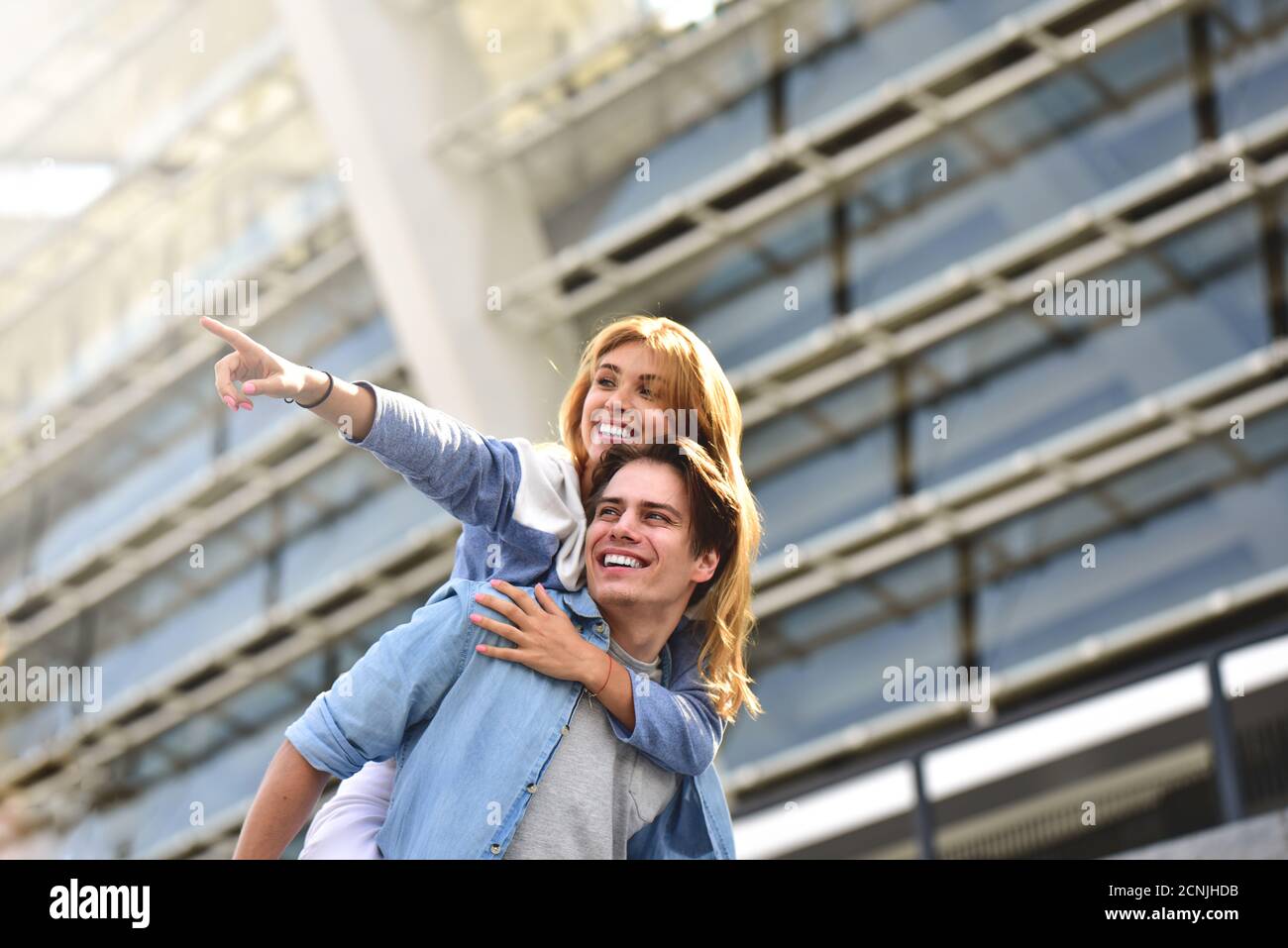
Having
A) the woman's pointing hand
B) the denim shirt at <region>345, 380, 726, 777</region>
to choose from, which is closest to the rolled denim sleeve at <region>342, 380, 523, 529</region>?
the denim shirt at <region>345, 380, 726, 777</region>

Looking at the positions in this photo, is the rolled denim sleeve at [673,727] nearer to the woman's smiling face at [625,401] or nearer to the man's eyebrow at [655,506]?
the man's eyebrow at [655,506]

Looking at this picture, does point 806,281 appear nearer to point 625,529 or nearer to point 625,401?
point 625,401

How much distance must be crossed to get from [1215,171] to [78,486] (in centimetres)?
1175

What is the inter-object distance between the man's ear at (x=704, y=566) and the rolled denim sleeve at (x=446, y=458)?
38 centimetres

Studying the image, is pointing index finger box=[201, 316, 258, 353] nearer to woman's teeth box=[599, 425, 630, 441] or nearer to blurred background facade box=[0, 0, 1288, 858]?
woman's teeth box=[599, 425, 630, 441]

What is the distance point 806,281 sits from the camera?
13594mm

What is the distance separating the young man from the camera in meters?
3.09

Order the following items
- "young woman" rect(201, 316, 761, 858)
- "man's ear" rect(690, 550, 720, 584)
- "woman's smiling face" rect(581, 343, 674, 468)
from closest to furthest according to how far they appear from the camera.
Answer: "young woman" rect(201, 316, 761, 858)
"man's ear" rect(690, 550, 720, 584)
"woman's smiling face" rect(581, 343, 674, 468)

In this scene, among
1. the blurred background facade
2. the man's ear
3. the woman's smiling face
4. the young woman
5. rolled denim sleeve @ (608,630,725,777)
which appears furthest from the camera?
the blurred background facade

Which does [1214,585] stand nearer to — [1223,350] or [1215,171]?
[1223,350]

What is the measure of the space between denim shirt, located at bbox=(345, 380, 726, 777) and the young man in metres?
0.07

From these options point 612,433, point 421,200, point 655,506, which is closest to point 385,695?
point 655,506

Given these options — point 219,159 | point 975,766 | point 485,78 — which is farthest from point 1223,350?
point 219,159
